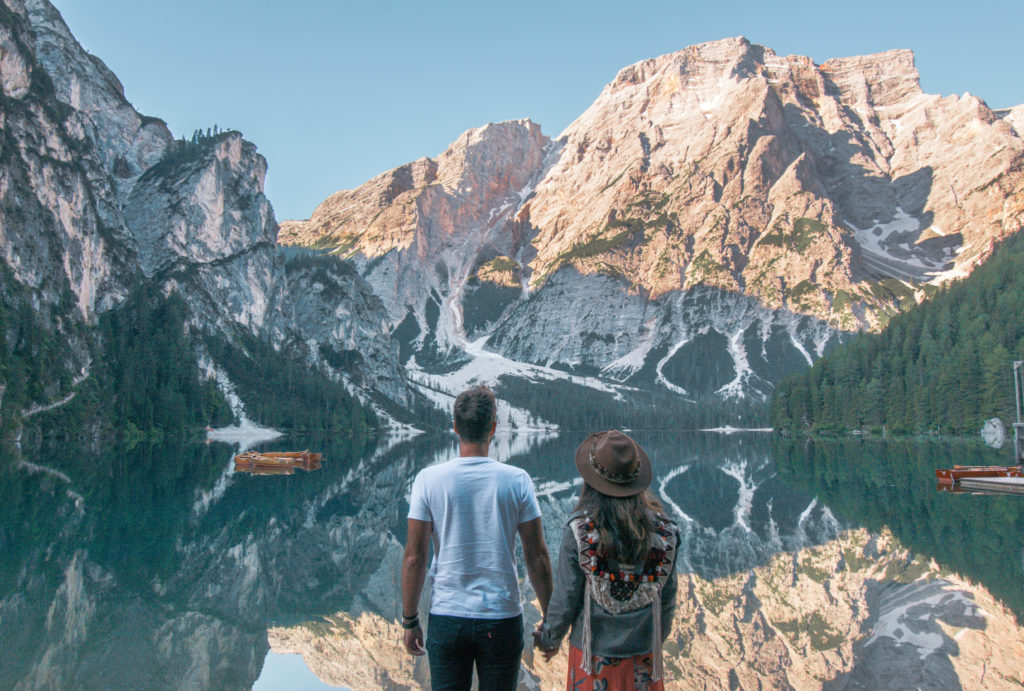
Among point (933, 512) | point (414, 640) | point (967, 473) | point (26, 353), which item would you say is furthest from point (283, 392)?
point (414, 640)

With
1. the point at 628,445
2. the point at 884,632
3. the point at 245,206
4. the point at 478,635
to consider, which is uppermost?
the point at 245,206

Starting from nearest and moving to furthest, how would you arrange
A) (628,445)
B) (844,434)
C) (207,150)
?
(628,445), (844,434), (207,150)

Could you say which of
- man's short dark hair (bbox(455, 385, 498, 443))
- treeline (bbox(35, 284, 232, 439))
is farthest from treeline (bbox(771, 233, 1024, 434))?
treeline (bbox(35, 284, 232, 439))

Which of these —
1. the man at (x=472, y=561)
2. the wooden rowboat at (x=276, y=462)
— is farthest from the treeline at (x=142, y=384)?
the man at (x=472, y=561)

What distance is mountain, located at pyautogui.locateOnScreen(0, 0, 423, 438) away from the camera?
8419cm

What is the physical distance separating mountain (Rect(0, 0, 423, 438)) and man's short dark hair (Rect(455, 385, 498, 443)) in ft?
247

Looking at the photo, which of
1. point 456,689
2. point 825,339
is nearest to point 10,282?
point 456,689

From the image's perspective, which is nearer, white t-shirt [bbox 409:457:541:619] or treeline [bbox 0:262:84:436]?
white t-shirt [bbox 409:457:541:619]

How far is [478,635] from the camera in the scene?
474 centimetres

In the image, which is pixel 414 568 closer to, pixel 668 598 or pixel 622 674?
pixel 622 674

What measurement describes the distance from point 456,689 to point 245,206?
166 m

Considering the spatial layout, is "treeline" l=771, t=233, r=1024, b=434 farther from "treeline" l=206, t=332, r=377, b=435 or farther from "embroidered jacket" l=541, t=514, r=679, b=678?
"treeline" l=206, t=332, r=377, b=435

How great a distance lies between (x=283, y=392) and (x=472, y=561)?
438 ft

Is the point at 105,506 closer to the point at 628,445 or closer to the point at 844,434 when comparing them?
the point at 628,445
